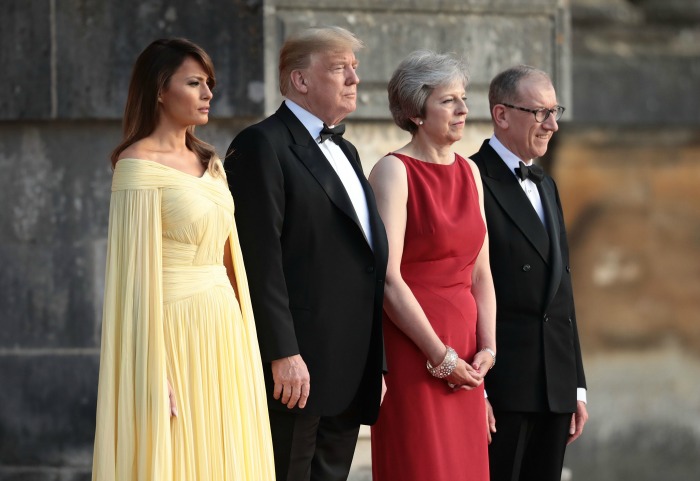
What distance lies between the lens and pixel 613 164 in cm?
732

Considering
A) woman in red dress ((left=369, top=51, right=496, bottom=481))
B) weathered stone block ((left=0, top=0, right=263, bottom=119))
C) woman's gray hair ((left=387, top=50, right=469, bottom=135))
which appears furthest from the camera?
weathered stone block ((left=0, top=0, right=263, bottom=119))

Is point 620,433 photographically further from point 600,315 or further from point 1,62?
point 1,62

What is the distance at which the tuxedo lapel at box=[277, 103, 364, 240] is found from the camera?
173 inches

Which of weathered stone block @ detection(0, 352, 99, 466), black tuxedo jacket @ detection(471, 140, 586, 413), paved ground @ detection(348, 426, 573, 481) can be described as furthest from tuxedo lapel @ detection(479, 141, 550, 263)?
weathered stone block @ detection(0, 352, 99, 466)

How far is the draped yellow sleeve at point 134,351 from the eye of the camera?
390 centimetres

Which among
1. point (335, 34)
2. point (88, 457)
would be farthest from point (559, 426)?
point (88, 457)

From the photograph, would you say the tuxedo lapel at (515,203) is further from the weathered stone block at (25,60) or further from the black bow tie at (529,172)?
the weathered stone block at (25,60)

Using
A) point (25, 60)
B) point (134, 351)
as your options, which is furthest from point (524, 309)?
point (25, 60)

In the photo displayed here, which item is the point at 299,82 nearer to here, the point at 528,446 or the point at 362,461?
the point at 528,446

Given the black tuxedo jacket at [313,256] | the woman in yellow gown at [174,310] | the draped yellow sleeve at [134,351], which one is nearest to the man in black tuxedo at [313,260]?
the black tuxedo jacket at [313,256]

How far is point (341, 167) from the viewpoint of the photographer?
178 inches

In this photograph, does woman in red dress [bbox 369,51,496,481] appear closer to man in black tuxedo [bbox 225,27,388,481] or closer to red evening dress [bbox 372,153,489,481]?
red evening dress [bbox 372,153,489,481]

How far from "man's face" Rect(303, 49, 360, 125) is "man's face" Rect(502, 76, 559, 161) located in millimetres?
845

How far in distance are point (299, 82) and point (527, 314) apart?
3.79 ft
